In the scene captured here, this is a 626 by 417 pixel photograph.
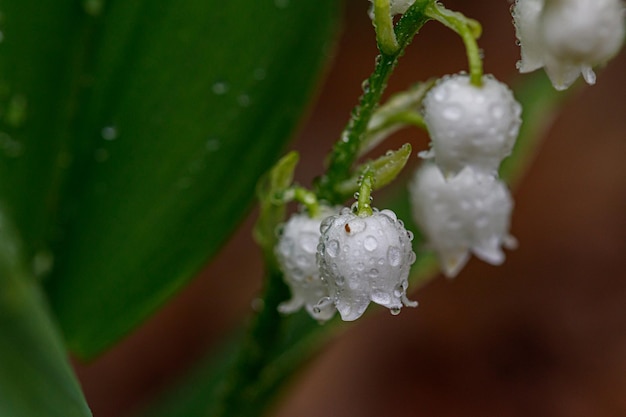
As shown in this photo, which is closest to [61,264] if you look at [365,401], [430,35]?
[365,401]

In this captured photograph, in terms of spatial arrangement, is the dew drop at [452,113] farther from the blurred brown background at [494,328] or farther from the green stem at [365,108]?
the blurred brown background at [494,328]

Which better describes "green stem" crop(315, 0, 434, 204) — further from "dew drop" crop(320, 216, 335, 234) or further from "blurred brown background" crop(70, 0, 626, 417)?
"blurred brown background" crop(70, 0, 626, 417)

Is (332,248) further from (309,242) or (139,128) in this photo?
(139,128)

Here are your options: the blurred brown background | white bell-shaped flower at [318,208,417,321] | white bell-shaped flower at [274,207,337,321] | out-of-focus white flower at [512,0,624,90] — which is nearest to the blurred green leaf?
white bell-shaped flower at [274,207,337,321]

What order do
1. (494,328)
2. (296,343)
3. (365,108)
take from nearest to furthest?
1. (365,108)
2. (296,343)
3. (494,328)

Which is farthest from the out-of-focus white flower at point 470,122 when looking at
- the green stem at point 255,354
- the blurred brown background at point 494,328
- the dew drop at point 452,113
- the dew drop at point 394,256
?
the blurred brown background at point 494,328

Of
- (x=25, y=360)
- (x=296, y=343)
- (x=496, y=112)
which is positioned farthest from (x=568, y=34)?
(x=296, y=343)

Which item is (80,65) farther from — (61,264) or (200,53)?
(61,264)
